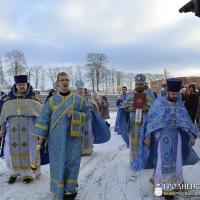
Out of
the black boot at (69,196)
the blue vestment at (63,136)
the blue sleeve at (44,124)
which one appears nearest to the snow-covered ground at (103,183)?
the black boot at (69,196)

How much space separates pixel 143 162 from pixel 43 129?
65.7 inches

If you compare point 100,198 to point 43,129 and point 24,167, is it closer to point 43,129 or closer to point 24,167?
point 43,129

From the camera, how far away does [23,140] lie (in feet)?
23.6

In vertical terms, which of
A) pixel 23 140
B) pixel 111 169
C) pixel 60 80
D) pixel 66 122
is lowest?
pixel 111 169

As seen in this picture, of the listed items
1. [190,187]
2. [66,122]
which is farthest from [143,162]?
[66,122]

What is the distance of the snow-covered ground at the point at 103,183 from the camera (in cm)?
612

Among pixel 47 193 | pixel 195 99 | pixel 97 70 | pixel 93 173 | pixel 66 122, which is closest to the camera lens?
pixel 66 122

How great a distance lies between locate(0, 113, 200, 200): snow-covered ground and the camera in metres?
6.12

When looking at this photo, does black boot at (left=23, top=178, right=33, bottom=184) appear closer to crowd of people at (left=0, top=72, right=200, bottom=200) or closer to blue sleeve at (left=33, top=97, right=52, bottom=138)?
crowd of people at (left=0, top=72, right=200, bottom=200)

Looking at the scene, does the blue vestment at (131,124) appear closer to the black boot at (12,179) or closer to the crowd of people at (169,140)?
the crowd of people at (169,140)

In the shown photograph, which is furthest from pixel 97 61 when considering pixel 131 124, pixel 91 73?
pixel 131 124

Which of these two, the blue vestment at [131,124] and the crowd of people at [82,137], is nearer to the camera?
the crowd of people at [82,137]

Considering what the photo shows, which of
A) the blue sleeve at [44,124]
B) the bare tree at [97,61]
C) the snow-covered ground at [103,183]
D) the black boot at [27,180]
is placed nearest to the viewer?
the blue sleeve at [44,124]

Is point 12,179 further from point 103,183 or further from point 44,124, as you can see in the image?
point 44,124
